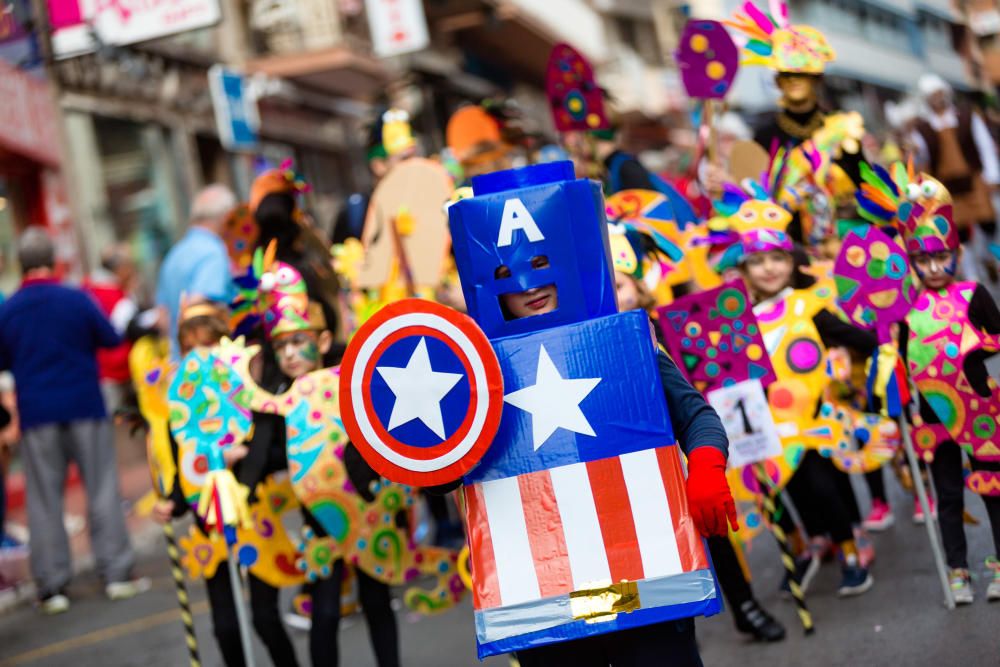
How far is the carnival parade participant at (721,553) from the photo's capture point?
19.4 ft

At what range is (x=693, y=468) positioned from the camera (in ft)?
12.7

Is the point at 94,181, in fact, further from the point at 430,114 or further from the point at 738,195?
the point at 430,114

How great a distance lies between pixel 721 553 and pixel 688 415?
214 centimetres

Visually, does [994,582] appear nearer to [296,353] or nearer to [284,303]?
[296,353]

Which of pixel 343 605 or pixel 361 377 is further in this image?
pixel 343 605

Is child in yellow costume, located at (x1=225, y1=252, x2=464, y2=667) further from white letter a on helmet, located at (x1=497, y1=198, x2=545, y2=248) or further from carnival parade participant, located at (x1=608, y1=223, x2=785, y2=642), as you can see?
white letter a on helmet, located at (x1=497, y1=198, x2=545, y2=248)

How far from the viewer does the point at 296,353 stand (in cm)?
620

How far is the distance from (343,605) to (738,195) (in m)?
2.60

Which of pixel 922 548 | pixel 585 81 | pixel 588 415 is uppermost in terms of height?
pixel 585 81

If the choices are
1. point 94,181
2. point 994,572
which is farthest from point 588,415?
point 94,181

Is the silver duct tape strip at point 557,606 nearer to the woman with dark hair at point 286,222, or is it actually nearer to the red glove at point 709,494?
the red glove at point 709,494

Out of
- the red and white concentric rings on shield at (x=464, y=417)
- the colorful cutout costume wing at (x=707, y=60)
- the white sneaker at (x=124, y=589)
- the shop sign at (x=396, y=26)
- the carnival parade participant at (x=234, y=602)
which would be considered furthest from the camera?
the shop sign at (x=396, y=26)

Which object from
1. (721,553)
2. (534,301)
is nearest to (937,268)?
(721,553)

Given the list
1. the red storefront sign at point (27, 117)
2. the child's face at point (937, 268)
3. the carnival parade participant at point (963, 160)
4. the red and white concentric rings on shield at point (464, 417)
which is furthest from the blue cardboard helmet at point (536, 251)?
the red storefront sign at point (27, 117)
